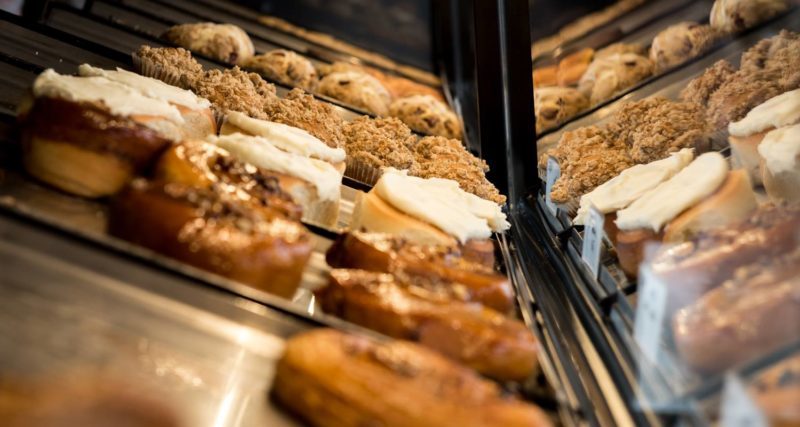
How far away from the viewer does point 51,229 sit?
60.5 inches

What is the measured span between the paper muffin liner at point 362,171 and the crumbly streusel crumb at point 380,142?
0.02 meters

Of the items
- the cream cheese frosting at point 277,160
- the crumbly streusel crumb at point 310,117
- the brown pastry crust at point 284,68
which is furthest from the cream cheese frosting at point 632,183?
the brown pastry crust at point 284,68

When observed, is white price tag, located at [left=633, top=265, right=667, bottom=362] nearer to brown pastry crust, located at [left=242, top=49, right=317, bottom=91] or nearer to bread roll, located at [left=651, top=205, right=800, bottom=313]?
bread roll, located at [left=651, top=205, right=800, bottom=313]

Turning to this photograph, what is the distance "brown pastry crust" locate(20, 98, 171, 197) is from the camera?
6.50 feet

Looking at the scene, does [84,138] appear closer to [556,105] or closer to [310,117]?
[310,117]

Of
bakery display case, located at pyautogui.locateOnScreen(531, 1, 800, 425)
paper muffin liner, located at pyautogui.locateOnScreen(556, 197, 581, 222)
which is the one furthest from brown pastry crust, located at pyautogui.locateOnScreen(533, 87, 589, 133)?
paper muffin liner, located at pyautogui.locateOnScreen(556, 197, 581, 222)

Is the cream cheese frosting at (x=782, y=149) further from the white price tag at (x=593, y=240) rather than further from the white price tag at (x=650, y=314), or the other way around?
the white price tag at (x=650, y=314)

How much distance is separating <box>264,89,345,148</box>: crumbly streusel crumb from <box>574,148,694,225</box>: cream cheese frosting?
1.02 metres

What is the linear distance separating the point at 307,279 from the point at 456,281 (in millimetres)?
421

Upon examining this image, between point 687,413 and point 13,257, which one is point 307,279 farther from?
point 687,413

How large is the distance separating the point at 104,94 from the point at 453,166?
146 cm

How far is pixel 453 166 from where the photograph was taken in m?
3.18

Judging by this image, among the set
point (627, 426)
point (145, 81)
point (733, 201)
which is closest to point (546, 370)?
point (627, 426)

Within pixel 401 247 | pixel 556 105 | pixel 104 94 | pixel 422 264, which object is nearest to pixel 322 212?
pixel 401 247
